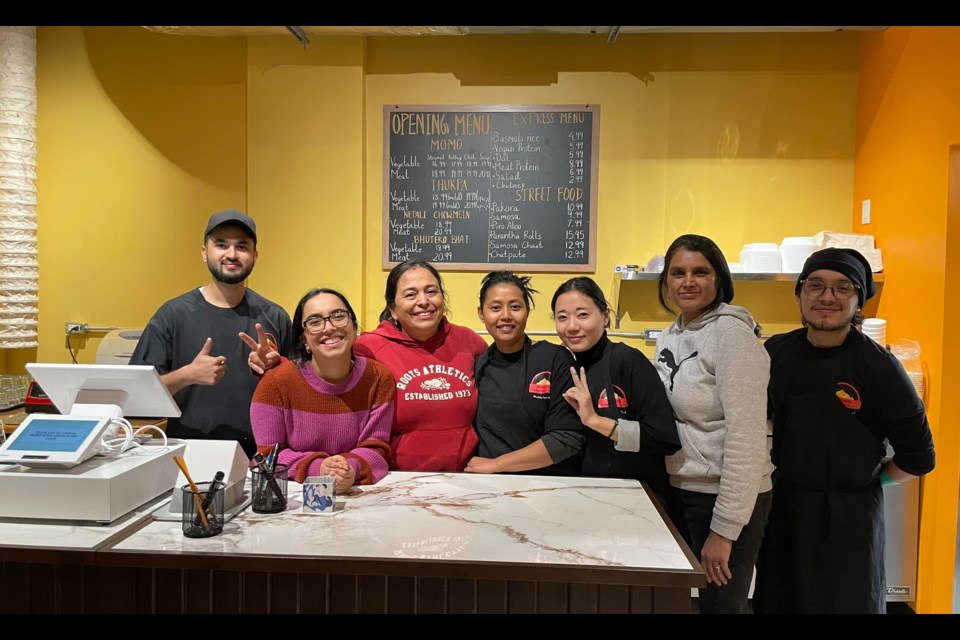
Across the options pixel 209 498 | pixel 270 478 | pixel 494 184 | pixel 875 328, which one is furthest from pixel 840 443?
pixel 494 184

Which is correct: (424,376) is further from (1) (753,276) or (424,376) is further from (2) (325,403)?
(1) (753,276)

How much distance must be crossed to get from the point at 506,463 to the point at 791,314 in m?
2.55

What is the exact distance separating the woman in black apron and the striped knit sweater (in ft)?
1.16

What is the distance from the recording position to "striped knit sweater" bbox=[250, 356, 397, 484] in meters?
1.99

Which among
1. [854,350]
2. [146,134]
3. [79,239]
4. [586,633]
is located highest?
[146,134]

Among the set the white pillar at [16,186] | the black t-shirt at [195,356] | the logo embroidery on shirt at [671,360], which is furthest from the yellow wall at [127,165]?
the logo embroidery on shirt at [671,360]

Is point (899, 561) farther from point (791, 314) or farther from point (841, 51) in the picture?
point (841, 51)

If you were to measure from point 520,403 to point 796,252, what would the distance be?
7.13ft

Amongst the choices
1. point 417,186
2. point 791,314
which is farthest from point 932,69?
point 417,186

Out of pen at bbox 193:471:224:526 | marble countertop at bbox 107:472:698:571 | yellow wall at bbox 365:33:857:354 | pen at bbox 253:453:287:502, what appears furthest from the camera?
yellow wall at bbox 365:33:857:354

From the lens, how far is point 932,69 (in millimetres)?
2998

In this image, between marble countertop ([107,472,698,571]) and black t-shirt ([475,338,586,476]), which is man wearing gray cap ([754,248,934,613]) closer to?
marble countertop ([107,472,698,571])

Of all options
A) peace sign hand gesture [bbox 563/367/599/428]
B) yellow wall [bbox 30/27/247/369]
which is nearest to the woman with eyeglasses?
peace sign hand gesture [bbox 563/367/599/428]

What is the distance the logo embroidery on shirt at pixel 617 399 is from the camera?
2.08m
